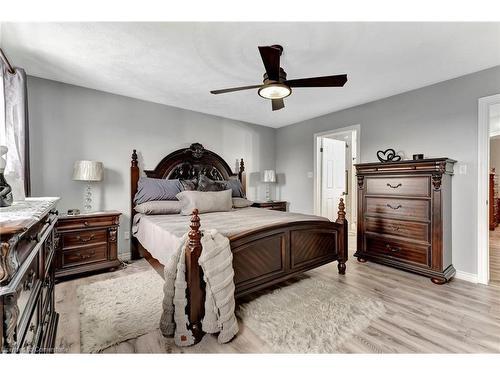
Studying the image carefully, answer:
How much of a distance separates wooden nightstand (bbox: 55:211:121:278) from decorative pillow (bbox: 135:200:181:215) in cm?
31

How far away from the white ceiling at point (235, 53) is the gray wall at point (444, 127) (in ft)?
0.57

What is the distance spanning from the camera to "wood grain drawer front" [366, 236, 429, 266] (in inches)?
107

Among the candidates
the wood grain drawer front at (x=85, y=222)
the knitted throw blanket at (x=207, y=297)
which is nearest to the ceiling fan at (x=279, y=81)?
the knitted throw blanket at (x=207, y=297)

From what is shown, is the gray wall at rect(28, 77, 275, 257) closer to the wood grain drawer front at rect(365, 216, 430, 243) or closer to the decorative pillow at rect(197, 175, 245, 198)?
the decorative pillow at rect(197, 175, 245, 198)

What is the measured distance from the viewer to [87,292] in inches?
91.7

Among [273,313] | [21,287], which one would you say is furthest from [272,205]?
[21,287]

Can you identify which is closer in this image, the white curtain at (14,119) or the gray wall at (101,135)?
the white curtain at (14,119)

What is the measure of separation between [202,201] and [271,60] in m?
1.90

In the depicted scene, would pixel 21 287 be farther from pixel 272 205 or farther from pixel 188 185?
pixel 272 205

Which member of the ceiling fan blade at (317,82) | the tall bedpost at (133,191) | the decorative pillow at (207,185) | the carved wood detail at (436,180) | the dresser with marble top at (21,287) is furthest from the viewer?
the decorative pillow at (207,185)

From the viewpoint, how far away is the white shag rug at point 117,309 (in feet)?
5.50

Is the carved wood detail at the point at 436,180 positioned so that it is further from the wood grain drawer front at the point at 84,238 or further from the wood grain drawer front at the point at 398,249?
the wood grain drawer front at the point at 84,238


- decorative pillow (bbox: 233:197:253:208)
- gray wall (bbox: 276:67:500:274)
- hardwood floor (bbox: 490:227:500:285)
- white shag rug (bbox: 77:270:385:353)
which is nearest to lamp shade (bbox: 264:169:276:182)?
decorative pillow (bbox: 233:197:253:208)
